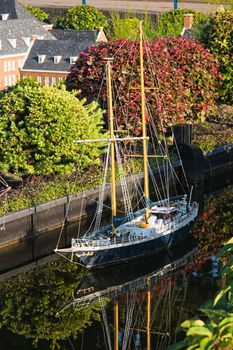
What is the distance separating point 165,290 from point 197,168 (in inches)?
620

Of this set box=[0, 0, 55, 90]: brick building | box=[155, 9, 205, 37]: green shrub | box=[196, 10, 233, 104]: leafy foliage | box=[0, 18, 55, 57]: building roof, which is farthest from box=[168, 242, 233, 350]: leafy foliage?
box=[155, 9, 205, 37]: green shrub

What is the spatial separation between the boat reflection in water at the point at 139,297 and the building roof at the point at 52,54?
118 feet

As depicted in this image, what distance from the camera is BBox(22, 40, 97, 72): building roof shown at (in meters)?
73.4

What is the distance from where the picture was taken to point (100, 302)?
111 feet

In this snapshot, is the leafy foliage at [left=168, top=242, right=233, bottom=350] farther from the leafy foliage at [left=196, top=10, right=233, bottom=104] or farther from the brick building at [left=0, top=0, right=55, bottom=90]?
the brick building at [left=0, top=0, right=55, bottom=90]

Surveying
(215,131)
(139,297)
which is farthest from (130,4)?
(139,297)

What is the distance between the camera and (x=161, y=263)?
37.9 metres

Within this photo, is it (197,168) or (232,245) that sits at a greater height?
(232,245)

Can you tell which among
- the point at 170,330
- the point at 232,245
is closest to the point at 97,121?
the point at 170,330

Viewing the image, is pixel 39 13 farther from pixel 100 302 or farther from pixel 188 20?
pixel 100 302

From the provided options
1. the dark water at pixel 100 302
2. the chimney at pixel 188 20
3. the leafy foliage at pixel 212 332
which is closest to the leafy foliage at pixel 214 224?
the dark water at pixel 100 302

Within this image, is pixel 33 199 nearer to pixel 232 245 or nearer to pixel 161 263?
pixel 161 263

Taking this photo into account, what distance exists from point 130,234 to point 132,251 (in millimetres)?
738

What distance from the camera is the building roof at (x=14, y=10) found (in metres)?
89.2
